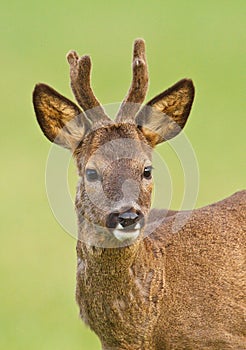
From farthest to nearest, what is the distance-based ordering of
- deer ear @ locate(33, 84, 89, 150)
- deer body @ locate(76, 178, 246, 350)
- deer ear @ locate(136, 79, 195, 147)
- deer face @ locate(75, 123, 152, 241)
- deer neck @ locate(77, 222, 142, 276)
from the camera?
deer ear @ locate(136, 79, 195, 147), deer ear @ locate(33, 84, 89, 150), deer body @ locate(76, 178, 246, 350), deer neck @ locate(77, 222, 142, 276), deer face @ locate(75, 123, 152, 241)

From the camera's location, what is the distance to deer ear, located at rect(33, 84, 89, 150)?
9.26 m

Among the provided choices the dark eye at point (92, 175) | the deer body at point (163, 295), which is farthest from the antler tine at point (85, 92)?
the deer body at point (163, 295)

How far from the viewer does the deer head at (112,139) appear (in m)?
8.66

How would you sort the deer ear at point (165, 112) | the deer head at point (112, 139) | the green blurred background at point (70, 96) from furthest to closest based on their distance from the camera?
the green blurred background at point (70, 96)
the deer ear at point (165, 112)
the deer head at point (112, 139)

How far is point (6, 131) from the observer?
75.2ft

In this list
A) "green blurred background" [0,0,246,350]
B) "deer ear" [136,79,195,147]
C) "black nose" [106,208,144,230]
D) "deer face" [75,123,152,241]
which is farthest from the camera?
"green blurred background" [0,0,246,350]

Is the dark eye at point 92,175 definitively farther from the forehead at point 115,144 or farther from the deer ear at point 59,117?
the deer ear at point 59,117

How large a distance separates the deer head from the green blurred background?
3391mm

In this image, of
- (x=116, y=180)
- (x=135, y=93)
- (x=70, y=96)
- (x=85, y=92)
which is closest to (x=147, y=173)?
(x=116, y=180)

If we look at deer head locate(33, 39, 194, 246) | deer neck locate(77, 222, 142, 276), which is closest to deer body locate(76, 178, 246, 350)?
deer neck locate(77, 222, 142, 276)

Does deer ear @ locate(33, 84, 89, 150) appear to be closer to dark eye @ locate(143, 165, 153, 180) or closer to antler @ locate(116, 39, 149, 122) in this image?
antler @ locate(116, 39, 149, 122)

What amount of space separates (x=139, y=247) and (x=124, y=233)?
65cm

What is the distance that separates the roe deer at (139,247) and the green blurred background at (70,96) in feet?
10.1

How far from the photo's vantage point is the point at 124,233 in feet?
27.8
